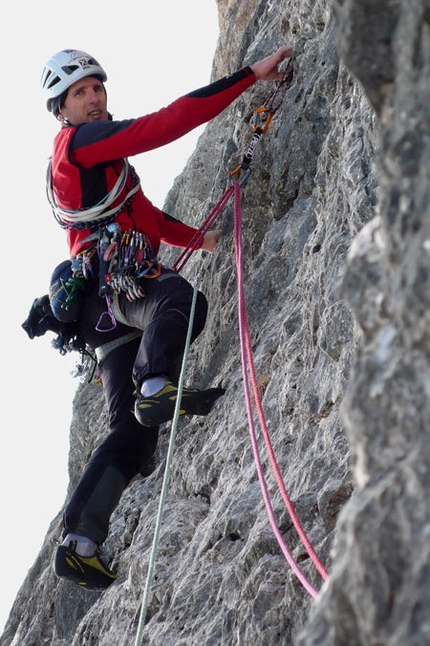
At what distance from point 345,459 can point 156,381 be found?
176cm

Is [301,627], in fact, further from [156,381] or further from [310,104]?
[310,104]

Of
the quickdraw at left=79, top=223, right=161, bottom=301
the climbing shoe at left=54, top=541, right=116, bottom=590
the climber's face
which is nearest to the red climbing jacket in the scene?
the quickdraw at left=79, top=223, right=161, bottom=301

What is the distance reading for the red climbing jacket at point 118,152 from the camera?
5895 mm

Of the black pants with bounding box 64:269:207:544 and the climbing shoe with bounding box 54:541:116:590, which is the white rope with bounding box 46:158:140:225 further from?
the climbing shoe with bounding box 54:541:116:590

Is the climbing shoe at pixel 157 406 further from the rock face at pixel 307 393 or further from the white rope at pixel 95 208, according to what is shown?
the white rope at pixel 95 208

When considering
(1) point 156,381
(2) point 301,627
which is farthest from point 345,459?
(1) point 156,381

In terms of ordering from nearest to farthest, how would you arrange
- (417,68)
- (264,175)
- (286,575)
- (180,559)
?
1. (417,68)
2. (286,575)
3. (180,559)
4. (264,175)

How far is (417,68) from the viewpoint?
6.16ft

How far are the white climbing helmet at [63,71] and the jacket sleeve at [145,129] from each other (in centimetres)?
59

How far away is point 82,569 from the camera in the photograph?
5496 millimetres

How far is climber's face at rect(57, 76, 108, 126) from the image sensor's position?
6.45 meters

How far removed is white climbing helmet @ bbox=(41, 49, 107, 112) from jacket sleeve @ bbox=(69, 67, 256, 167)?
59 cm

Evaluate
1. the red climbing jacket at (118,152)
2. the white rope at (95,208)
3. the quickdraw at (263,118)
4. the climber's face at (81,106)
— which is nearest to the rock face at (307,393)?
the quickdraw at (263,118)

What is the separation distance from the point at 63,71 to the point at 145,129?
3.22ft
